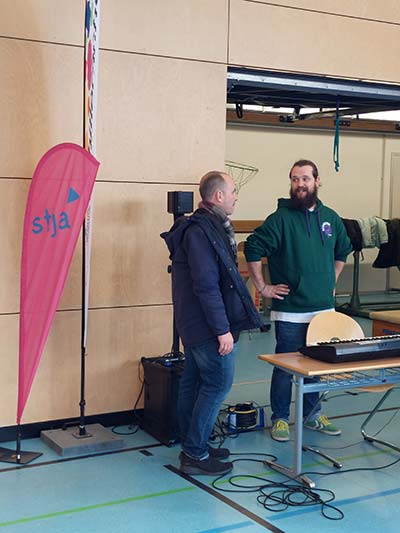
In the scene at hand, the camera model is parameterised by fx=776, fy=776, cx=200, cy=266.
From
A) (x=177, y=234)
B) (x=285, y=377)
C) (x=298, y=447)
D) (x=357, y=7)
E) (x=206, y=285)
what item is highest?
(x=357, y=7)

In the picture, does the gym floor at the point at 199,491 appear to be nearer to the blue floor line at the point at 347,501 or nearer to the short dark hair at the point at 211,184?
the blue floor line at the point at 347,501

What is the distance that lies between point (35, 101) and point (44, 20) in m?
0.45

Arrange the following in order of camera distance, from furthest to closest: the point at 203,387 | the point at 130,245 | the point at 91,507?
the point at 130,245 → the point at 203,387 → the point at 91,507

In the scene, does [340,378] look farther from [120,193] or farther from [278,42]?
[278,42]

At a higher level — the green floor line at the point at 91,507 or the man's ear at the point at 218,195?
the man's ear at the point at 218,195

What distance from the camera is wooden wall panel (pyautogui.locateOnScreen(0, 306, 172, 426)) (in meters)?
4.29

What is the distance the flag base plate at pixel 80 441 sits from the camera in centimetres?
412

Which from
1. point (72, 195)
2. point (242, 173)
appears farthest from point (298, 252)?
point (242, 173)

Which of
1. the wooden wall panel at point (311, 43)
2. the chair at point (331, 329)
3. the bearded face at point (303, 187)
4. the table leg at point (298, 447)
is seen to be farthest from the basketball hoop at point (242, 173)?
the table leg at point (298, 447)

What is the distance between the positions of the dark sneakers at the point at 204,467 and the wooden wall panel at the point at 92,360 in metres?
0.87

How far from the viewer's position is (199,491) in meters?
3.62

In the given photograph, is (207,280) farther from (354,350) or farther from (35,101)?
(35,101)

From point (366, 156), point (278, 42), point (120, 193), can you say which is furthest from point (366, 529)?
point (366, 156)

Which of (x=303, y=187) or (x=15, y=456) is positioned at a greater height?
(x=303, y=187)
